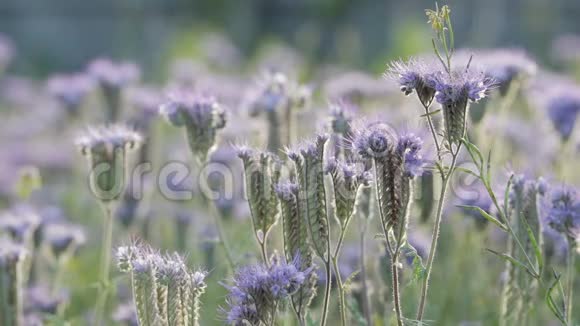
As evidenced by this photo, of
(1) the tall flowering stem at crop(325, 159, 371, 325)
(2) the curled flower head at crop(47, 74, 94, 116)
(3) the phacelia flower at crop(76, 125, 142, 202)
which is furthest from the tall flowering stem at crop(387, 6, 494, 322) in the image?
(2) the curled flower head at crop(47, 74, 94, 116)

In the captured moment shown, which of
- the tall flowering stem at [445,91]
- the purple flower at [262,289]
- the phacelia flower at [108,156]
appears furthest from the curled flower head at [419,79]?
the phacelia flower at [108,156]

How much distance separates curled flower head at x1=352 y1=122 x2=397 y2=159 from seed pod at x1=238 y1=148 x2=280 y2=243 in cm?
37

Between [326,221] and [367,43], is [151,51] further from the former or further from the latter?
[326,221]

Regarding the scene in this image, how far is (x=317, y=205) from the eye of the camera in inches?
105

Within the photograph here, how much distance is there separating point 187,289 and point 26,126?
7.21m

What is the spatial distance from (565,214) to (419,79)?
81cm

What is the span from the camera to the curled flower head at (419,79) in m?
2.60

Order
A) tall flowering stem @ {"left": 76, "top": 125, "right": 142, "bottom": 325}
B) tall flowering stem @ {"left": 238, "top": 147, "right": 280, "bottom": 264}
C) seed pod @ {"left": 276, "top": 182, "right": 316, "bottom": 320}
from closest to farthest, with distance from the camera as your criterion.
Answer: seed pod @ {"left": 276, "top": 182, "right": 316, "bottom": 320}
tall flowering stem @ {"left": 238, "top": 147, "right": 280, "bottom": 264}
tall flowering stem @ {"left": 76, "top": 125, "right": 142, "bottom": 325}

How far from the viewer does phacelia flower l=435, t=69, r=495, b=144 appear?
2.56 m

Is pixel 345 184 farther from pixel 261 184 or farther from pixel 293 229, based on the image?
pixel 261 184

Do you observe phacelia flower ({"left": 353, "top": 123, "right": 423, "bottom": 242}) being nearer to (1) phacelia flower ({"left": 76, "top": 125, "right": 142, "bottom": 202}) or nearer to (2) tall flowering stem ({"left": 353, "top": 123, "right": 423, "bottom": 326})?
(2) tall flowering stem ({"left": 353, "top": 123, "right": 423, "bottom": 326})

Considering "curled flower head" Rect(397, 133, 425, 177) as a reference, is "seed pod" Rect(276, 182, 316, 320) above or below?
below

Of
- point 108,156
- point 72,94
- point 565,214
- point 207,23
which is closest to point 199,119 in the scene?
point 108,156

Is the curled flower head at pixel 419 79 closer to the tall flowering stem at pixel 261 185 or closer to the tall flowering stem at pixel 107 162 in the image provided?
the tall flowering stem at pixel 261 185
